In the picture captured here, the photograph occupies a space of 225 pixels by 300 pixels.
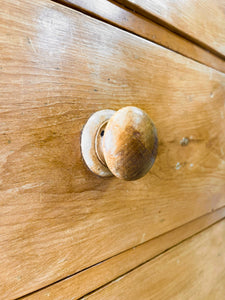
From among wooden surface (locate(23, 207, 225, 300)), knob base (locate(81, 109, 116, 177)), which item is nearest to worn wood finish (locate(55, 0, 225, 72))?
knob base (locate(81, 109, 116, 177))

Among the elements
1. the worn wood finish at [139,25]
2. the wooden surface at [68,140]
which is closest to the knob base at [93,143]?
the wooden surface at [68,140]

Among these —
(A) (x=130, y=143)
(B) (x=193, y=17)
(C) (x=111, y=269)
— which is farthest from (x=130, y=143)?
(B) (x=193, y=17)

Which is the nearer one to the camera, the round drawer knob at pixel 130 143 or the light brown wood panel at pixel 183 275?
the round drawer knob at pixel 130 143

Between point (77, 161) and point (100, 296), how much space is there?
6.3 inches

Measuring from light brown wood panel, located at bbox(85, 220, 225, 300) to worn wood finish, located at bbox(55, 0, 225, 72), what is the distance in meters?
0.31

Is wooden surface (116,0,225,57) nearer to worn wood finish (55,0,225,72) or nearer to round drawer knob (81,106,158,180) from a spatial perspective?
worn wood finish (55,0,225,72)

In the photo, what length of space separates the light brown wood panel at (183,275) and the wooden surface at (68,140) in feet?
0.15

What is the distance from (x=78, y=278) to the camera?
10.1 inches

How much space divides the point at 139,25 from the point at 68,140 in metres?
0.18

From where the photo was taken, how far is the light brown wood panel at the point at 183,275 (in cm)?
30

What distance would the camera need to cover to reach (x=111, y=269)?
286 millimetres

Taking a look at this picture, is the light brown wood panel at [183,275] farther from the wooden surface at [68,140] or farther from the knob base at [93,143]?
the knob base at [93,143]

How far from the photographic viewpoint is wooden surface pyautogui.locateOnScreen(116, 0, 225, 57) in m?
0.30

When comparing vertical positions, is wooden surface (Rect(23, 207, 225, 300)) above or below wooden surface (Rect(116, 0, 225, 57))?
below
